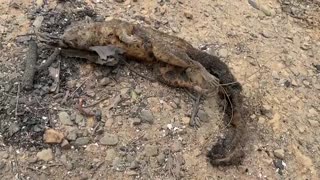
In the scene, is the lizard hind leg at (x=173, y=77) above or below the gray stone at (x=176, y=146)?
above

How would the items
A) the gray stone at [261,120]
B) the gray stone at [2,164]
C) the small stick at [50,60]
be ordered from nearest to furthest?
the gray stone at [2,164]
the small stick at [50,60]
the gray stone at [261,120]

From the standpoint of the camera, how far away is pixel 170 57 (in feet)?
8.90

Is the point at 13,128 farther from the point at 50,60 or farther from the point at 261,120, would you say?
the point at 261,120

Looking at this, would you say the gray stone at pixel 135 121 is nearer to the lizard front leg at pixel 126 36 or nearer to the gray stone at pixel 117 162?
the gray stone at pixel 117 162

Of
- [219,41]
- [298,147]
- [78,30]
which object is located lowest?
[298,147]

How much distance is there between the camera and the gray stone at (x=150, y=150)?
8.29ft

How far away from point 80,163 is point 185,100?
73cm

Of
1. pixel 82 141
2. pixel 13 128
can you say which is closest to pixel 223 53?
pixel 82 141

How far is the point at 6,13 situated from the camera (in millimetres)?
2969

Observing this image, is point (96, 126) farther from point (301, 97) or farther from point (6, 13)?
point (301, 97)

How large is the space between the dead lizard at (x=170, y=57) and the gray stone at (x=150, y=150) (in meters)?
0.34

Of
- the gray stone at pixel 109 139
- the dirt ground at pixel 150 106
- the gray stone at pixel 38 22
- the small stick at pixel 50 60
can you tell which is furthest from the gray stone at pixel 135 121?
the gray stone at pixel 38 22

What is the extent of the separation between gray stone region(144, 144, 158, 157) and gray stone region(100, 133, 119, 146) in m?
0.16

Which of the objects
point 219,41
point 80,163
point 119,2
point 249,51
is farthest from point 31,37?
point 249,51
